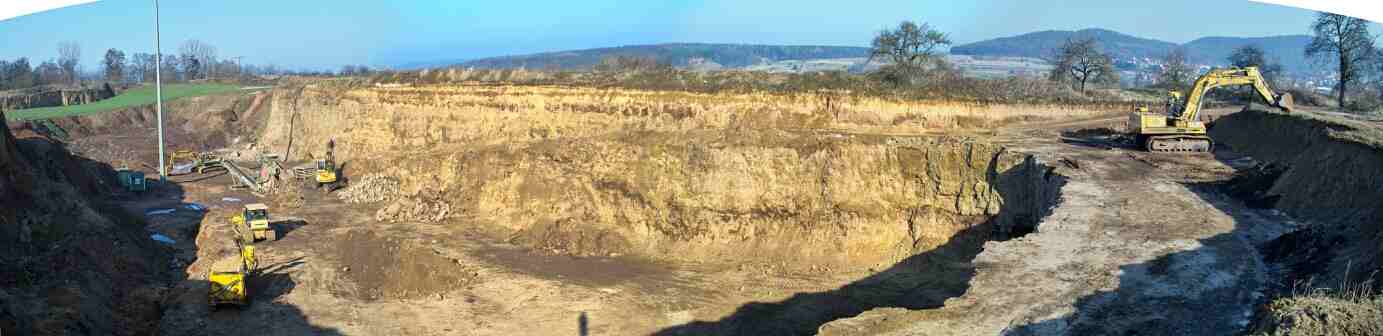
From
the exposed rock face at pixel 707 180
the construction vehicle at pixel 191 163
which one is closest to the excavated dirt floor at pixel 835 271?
the exposed rock face at pixel 707 180

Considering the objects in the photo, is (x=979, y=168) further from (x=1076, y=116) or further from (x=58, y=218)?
(x=58, y=218)

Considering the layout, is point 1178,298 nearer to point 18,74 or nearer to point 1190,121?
point 1190,121

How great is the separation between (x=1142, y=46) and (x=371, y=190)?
138m

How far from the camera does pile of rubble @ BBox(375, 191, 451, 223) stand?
2738 cm

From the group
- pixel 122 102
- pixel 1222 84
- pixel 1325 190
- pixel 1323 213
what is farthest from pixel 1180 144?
pixel 122 102

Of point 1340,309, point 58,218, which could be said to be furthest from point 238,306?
point 1340,309

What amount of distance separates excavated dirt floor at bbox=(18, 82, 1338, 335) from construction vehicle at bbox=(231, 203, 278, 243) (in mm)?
592

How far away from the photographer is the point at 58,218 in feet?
71.2

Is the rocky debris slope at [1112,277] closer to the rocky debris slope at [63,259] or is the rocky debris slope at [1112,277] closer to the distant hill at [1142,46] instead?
the rocky debris slope at [63,259]

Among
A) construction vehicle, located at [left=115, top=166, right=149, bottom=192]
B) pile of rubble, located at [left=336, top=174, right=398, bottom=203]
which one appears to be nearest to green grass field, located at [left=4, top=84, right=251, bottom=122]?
construction vehicle, located at [left=115, top=166, right=149, bottom=192]

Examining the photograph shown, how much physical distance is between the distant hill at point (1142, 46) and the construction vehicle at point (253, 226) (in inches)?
3651

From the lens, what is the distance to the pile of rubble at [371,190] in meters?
31.1

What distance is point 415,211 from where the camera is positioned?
27.6m

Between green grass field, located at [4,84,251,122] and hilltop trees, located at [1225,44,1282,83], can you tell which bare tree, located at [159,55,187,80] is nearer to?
green grass field, located at [4,84,251,122]
